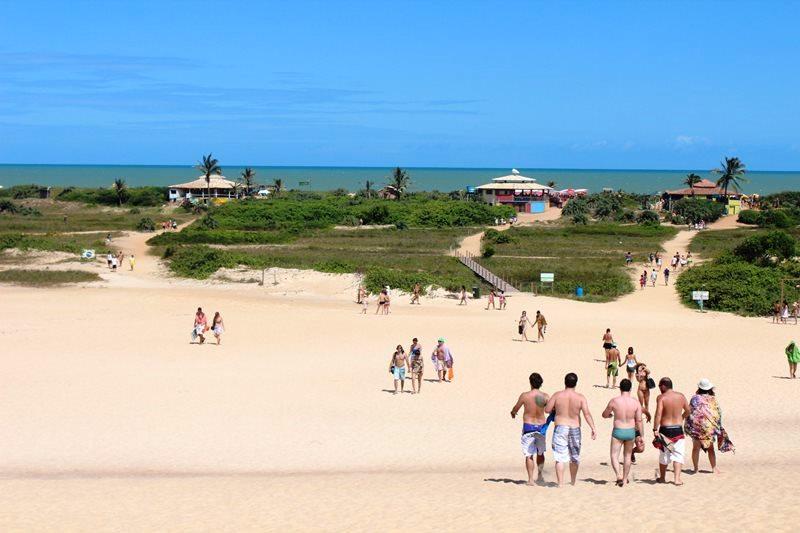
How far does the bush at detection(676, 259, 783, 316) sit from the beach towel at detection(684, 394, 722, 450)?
78.3 ft

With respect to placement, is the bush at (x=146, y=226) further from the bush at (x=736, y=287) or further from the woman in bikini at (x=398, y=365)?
the woman in bikini at (x=398, y=365)

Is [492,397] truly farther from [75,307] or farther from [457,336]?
[75,307]

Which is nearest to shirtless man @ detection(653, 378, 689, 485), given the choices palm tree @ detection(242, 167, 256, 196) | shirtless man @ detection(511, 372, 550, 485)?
shirtless man @ detection(511, 372, 550, 485)

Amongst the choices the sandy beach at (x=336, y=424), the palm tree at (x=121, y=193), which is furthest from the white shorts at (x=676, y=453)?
the palm tree at (x=121, y=193)

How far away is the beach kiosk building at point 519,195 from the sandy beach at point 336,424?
5983cm

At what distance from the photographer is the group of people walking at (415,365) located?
59.6 feet

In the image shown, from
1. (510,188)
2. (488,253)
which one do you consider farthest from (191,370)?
(510,188)

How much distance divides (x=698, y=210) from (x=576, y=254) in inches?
1122

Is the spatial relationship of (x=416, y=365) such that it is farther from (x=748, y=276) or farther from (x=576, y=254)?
(x=576, y=254)

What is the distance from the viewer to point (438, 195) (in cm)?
10431

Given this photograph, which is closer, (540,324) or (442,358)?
(442,358)

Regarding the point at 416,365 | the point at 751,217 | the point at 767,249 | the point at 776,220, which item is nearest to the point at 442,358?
the point at 416,365

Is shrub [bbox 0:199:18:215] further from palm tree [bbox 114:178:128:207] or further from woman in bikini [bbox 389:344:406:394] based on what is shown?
woman in bikini [bbox 389:344:406:394]

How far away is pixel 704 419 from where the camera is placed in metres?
11.1
